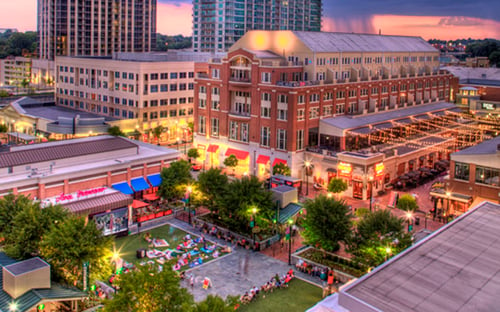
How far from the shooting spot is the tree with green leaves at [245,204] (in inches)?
1957

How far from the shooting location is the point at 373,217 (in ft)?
138

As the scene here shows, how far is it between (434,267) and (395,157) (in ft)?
149

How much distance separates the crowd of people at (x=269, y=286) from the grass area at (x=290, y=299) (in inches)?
12.1

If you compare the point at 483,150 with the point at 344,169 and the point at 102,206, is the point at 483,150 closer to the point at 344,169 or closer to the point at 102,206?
the point at 344,169

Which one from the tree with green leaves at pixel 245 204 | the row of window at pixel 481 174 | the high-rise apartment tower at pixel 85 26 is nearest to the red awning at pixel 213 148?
the tree with green leaves at pixel 245 204

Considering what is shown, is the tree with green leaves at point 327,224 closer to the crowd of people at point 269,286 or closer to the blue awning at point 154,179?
the crowd of people at point 269,286

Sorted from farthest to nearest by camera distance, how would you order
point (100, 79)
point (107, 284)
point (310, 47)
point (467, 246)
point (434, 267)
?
point (100, 79), point (310, 47), point (107, 284), point (467, 246), point (434, 267)

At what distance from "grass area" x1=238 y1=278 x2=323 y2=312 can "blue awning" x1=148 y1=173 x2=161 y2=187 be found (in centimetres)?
2433

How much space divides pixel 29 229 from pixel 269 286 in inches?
736

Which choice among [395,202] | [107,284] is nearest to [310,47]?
[395,202]

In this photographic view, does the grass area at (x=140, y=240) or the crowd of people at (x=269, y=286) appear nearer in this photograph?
the crowd of people at (x=269, y=286)

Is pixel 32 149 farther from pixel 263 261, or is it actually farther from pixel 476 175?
pixel 476 175

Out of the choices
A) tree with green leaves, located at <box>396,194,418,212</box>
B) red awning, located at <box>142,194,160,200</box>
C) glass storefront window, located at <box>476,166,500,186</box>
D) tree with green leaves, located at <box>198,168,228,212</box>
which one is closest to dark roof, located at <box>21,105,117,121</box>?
red awning, located at <box>142,194,160,200</box>

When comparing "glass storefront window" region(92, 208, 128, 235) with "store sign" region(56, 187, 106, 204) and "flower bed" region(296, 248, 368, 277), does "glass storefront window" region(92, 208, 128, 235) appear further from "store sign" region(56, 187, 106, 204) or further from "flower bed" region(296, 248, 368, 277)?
"flower bed" region(296, 248, 368, 277)
